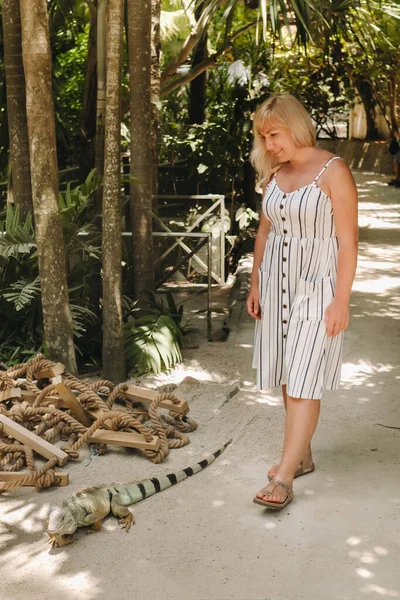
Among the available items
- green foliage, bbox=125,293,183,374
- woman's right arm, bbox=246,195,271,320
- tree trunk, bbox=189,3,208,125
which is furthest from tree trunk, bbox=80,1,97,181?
woman's right arm, bbox=246,195,271,320

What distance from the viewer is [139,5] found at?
6199 millimetres

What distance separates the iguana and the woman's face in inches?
64.4

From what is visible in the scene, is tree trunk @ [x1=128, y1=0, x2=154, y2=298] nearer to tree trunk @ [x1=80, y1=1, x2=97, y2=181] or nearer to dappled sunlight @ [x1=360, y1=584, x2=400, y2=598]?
tree trunk @ [x1=80, y1=1, x2=97, y2=181]

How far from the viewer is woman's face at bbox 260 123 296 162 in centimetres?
393

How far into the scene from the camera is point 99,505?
12.7 feet

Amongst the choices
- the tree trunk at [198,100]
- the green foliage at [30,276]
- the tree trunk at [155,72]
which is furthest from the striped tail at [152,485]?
the tree trunk at [198,100]

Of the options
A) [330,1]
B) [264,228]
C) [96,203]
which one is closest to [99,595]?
[264,228]

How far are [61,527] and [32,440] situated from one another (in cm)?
90

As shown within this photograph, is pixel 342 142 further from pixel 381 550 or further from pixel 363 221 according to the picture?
pixel 381 550

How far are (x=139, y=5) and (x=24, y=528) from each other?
3.91 meters

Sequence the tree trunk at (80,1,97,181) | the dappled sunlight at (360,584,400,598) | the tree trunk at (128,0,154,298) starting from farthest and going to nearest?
the tree trunk at (80,1,97,181)
the tree trunk at (128,0,154,298)
the dappled sunlight at (360,584,400,598)

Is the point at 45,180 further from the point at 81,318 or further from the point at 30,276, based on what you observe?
the point at 81,318

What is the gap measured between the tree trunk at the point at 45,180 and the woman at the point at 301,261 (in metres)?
1.62

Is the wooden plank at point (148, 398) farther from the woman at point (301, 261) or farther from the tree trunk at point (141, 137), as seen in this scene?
the tree trunk at point (141, 137)
